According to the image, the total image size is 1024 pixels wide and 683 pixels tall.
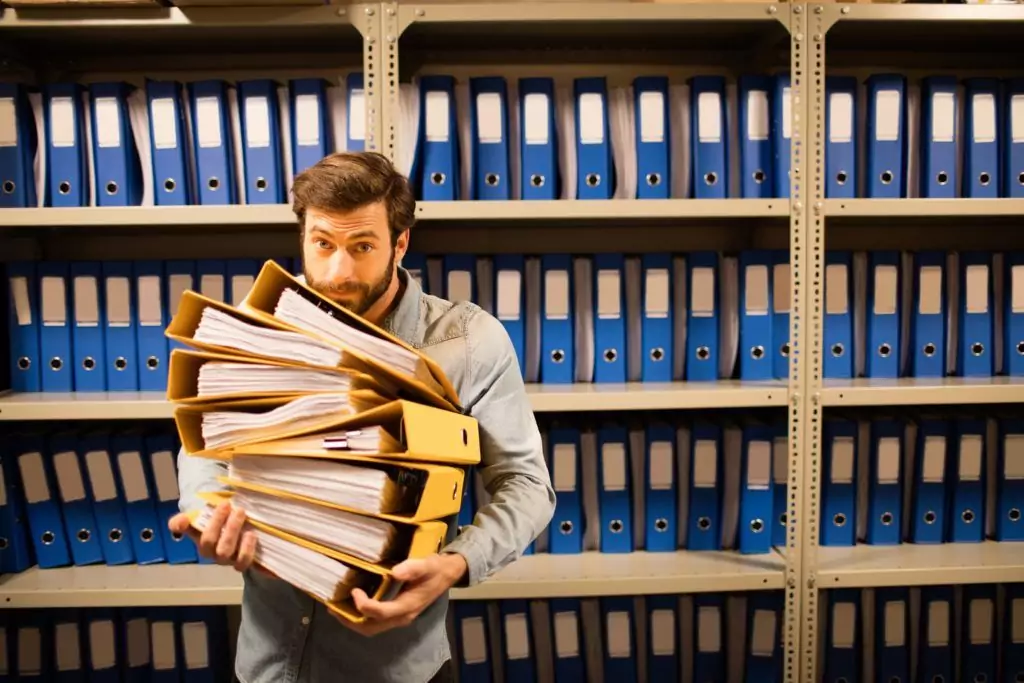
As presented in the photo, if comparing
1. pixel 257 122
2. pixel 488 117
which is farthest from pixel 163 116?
pixel 488 117

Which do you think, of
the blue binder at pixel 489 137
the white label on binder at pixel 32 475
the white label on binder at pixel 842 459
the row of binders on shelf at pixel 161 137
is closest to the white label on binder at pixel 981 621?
the white label on binder at pixel 842 459

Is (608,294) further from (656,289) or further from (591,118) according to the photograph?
(591,118)

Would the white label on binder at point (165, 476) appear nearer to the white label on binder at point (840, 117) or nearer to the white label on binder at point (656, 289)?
the white label on binder at point (656, 289)

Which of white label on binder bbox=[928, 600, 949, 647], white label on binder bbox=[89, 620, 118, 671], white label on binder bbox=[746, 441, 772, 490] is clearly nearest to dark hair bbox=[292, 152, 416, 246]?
white label on binder bbox=[746, 441, 772, 490]

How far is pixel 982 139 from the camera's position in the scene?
5.33ft

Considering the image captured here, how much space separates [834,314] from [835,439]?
0.92 ft

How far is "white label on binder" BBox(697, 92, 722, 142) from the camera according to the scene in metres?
1.58

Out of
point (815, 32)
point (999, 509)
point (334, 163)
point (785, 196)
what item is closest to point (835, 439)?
point (999, 509)

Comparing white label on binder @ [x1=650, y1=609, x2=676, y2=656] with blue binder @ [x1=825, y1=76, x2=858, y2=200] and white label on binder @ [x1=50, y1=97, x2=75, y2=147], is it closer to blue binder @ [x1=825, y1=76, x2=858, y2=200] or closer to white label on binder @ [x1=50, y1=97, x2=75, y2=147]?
blue binder @ [x1=825, y1=76, x2=858, y2=200]

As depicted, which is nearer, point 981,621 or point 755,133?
point 755,133

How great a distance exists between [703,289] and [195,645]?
1.39 m

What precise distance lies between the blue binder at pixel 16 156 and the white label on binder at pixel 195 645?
0.98 m

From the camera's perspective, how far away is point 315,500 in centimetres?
76

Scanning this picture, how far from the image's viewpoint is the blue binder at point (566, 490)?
A: 64.8 inches
